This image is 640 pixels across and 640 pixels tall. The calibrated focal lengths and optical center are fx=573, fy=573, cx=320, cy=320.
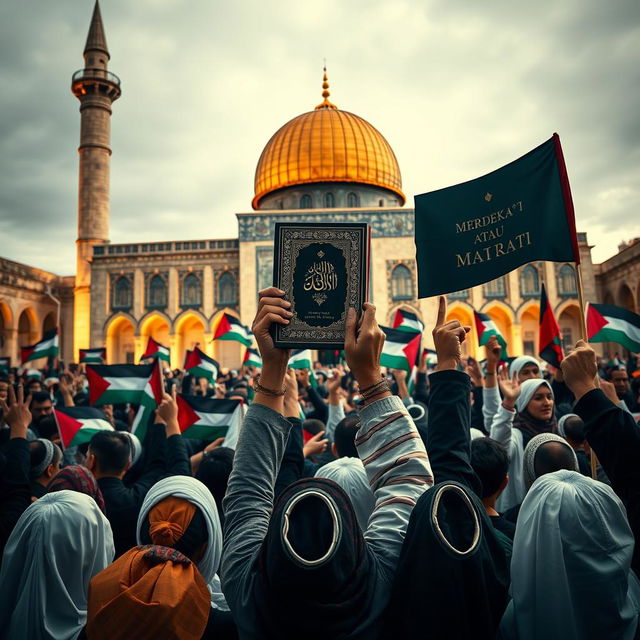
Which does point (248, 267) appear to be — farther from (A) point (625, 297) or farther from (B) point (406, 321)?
(A) point (625, 297)

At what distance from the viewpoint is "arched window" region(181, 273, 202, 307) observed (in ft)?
94.4

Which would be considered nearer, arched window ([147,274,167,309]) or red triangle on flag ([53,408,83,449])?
→ red triangle on flag ([53,408,83,449])

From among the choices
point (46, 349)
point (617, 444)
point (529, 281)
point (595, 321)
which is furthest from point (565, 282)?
point (617, 444)

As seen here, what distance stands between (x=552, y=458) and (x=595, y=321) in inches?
208

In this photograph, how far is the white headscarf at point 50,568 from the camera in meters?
2.27

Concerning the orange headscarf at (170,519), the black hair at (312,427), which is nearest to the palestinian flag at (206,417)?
the black hair at (312,427)

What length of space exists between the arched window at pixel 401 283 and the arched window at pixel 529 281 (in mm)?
5572

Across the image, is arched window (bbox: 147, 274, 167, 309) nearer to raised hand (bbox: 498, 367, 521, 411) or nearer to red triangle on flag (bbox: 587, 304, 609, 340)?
red triangle on flag (bbox: 587, 304, 609, 340)

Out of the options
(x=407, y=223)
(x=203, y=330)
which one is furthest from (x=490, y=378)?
(x=203, y=330)

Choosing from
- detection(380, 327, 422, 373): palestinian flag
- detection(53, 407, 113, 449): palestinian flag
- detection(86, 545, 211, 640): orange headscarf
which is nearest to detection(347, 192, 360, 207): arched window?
detection(380, 327, 422, 373): palestinian flag

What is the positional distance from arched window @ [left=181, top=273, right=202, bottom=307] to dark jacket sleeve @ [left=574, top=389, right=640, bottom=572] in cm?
2758

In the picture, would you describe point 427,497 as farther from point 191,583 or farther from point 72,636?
point 72,636

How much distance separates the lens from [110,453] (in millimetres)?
3289

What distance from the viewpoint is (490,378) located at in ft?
13.5
